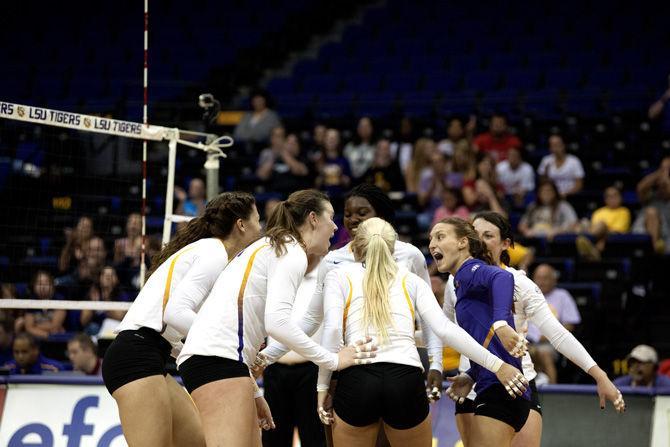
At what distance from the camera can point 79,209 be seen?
13.2m

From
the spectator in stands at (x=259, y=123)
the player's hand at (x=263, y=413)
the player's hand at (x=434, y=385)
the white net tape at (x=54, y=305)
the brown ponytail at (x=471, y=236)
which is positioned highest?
the spectator in stands at (x=259, y=123)

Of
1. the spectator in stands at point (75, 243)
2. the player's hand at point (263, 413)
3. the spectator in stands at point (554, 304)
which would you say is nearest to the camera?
the player's hand at point (263, 413)

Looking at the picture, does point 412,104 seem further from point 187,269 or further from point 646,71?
point 187,269

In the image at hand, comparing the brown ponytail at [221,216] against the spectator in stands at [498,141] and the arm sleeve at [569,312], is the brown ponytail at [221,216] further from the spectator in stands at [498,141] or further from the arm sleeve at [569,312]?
the spectator in stands at [498,141]

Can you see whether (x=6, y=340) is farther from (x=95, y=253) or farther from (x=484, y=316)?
(x=484, y=316)

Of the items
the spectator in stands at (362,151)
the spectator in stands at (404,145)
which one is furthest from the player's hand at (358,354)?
the spectator in stands at (362,151)

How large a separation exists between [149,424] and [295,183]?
8.20 m

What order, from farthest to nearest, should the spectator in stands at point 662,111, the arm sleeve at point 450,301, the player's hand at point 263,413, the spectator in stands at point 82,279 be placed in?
the spectator in stands at point 662,111 → the spectator in stands at point 82,279 → the arm sleeve at point 450,301 → the player's hand at point 263,413

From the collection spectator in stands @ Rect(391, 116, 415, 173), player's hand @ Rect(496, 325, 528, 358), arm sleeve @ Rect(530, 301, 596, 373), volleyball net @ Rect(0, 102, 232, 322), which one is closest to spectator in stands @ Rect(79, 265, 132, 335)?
volleyball net @ Rect(0, 102, 232, 322)

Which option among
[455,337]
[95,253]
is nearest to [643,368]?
[455,337]

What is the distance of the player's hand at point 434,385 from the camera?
551cm

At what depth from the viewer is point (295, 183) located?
13125mm

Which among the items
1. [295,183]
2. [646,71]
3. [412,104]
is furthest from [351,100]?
[646,71]

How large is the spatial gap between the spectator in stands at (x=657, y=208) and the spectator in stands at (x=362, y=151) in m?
3.51
